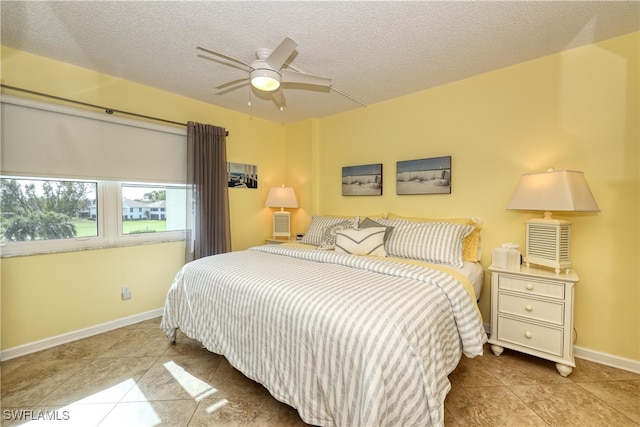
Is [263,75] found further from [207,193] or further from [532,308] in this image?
[532,308]

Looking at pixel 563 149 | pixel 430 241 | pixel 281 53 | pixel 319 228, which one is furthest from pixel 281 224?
pixel 563 149

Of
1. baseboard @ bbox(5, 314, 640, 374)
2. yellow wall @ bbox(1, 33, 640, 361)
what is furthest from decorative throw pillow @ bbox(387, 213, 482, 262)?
baseboard @ bbox(5, 314, 640, 374)

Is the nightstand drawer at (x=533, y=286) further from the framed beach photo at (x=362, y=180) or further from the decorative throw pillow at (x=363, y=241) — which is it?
the framed beach photo at (x=362, y=180)

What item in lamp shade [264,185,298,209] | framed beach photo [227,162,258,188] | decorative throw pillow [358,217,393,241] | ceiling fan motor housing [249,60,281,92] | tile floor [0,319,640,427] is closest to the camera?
tile floor [0,319,640,427]

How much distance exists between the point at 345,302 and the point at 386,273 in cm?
56

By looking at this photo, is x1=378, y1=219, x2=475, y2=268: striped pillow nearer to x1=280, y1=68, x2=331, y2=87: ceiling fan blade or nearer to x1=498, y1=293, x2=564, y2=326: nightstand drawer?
x1=498, y1=293, x2=564, y2=326: nightstand drawer

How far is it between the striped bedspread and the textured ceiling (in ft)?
5.32

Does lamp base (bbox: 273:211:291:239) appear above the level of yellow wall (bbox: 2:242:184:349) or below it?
above

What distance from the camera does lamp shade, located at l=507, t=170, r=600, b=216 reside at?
1835 mm

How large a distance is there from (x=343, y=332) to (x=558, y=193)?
5.86 feet

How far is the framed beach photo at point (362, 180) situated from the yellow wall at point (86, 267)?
57.4 inches

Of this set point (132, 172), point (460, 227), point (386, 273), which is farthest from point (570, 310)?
point (132, 172)

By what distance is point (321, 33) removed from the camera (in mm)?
1931

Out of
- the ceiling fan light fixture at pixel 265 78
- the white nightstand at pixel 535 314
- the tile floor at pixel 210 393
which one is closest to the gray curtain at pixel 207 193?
the tile floor at pixel 210 393
